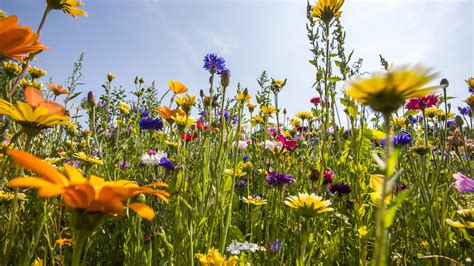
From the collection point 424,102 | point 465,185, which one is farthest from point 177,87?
point 424,102

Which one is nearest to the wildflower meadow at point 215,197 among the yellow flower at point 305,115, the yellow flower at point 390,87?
the yellow flower at point 390,87

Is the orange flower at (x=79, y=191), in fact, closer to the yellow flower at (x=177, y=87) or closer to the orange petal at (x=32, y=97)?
the orange petal at (x=32, y=97)

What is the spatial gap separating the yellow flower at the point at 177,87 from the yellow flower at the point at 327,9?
0.76m

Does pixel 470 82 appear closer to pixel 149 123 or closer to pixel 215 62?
pixel 215 62

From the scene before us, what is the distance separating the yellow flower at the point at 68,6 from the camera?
3.06 ft

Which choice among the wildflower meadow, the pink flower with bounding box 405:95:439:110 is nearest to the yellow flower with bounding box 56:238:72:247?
the wildflower meadow

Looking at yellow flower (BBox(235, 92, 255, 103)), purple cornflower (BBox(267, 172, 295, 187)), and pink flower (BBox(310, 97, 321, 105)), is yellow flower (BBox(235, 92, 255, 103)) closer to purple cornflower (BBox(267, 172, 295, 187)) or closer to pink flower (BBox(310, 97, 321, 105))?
purple cornflower (BBox(267, 172, 295, 187))

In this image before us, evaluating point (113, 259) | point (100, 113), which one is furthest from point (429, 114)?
point (100, 113)

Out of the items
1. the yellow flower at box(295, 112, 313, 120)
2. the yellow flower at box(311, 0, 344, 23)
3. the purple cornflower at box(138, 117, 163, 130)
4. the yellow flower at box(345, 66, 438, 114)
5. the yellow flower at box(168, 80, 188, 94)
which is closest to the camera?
the yellow flower at box(345, 66, 438, 114)

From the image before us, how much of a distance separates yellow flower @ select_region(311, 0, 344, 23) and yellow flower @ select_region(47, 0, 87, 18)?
1.04 metres

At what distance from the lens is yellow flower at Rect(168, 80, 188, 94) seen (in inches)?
50.1

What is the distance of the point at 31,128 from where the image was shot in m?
0.60

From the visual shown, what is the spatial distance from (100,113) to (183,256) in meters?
2.29

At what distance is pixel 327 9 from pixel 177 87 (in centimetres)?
81
